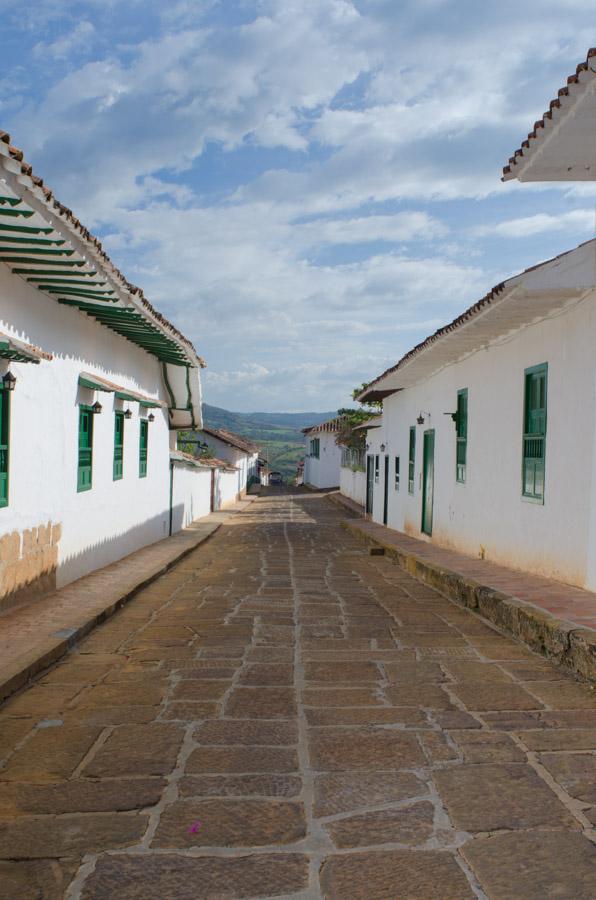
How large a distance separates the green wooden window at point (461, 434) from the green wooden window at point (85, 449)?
19.6ft

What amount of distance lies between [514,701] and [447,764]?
1.21 m

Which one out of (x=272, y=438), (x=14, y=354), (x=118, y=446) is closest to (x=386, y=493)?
(x=118, y=446)

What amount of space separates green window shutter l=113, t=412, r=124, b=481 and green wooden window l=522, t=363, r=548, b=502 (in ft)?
19.9

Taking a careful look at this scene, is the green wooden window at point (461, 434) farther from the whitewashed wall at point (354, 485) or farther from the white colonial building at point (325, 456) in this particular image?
the white colonial building at point (325, 456)

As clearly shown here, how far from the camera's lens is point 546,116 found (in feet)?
20.5

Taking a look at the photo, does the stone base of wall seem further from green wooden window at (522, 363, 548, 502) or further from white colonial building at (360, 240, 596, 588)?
green wooden window at (522, 363, 548, 502)

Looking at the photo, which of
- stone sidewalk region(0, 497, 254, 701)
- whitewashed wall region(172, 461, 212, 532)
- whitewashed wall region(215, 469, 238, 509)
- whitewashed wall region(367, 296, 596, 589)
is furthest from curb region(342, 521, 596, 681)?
whitewashed wall region(215, 469, 238, 509)

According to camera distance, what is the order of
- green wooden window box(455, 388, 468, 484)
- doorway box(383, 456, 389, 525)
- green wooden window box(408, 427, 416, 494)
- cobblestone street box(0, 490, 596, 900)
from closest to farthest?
cobblestone street box(0, 490, 596, 900) < green wooden window box(455, 388, 468, 484) < green wooden window box(408, 427, 416, 494) < doorway box(383, 456, 389, 525)

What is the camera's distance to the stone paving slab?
19.0 feet

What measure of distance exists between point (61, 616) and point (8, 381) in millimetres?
2196

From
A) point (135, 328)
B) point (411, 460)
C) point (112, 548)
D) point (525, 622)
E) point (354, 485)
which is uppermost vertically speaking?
point (135, 328)

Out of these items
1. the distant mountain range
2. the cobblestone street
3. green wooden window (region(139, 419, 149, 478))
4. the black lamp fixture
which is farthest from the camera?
the distant mountain range

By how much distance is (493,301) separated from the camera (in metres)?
8.50

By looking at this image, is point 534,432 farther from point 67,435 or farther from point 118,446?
point 118,446
